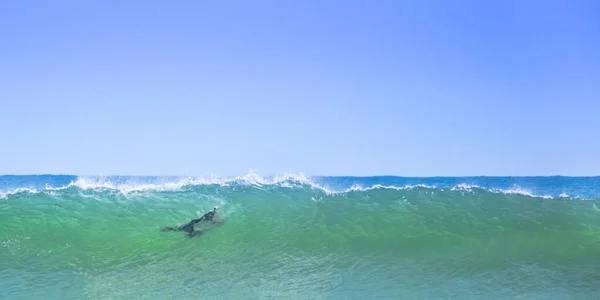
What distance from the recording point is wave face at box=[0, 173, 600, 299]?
7824mm

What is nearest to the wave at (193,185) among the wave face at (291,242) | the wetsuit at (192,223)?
the wave face at (291,242)

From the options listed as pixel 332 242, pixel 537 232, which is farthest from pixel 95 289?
pixel 537 232

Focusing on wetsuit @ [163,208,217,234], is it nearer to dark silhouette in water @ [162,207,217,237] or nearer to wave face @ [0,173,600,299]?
dark silhouette in water @ [162,207,217,237]

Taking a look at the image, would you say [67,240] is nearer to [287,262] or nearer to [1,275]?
[1,275]

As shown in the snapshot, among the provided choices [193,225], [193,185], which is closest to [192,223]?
[193,225]

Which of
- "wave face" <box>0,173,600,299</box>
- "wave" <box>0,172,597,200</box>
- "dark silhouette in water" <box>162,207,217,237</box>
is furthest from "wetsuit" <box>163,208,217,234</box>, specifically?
"wave" <box>0,172,597,200</box>

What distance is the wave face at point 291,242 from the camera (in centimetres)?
782

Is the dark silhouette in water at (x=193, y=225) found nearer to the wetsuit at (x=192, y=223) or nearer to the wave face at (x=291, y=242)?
the wetsuit at (x=192, y=223)

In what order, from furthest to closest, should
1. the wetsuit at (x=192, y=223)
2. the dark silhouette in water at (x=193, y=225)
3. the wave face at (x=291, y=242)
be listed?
the wetsuit at (x=192, y=223) → the dark silhouette in water at (x=193, y=225) → the wave face at (x=291, y=242)

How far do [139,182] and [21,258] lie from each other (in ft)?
17.8

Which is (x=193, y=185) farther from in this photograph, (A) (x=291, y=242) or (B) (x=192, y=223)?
(A) (x=291, y=242)

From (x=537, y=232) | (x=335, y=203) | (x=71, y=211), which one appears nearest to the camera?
(x=537, y=232)

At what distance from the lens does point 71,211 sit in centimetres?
1238

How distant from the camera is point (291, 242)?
34.7ft
